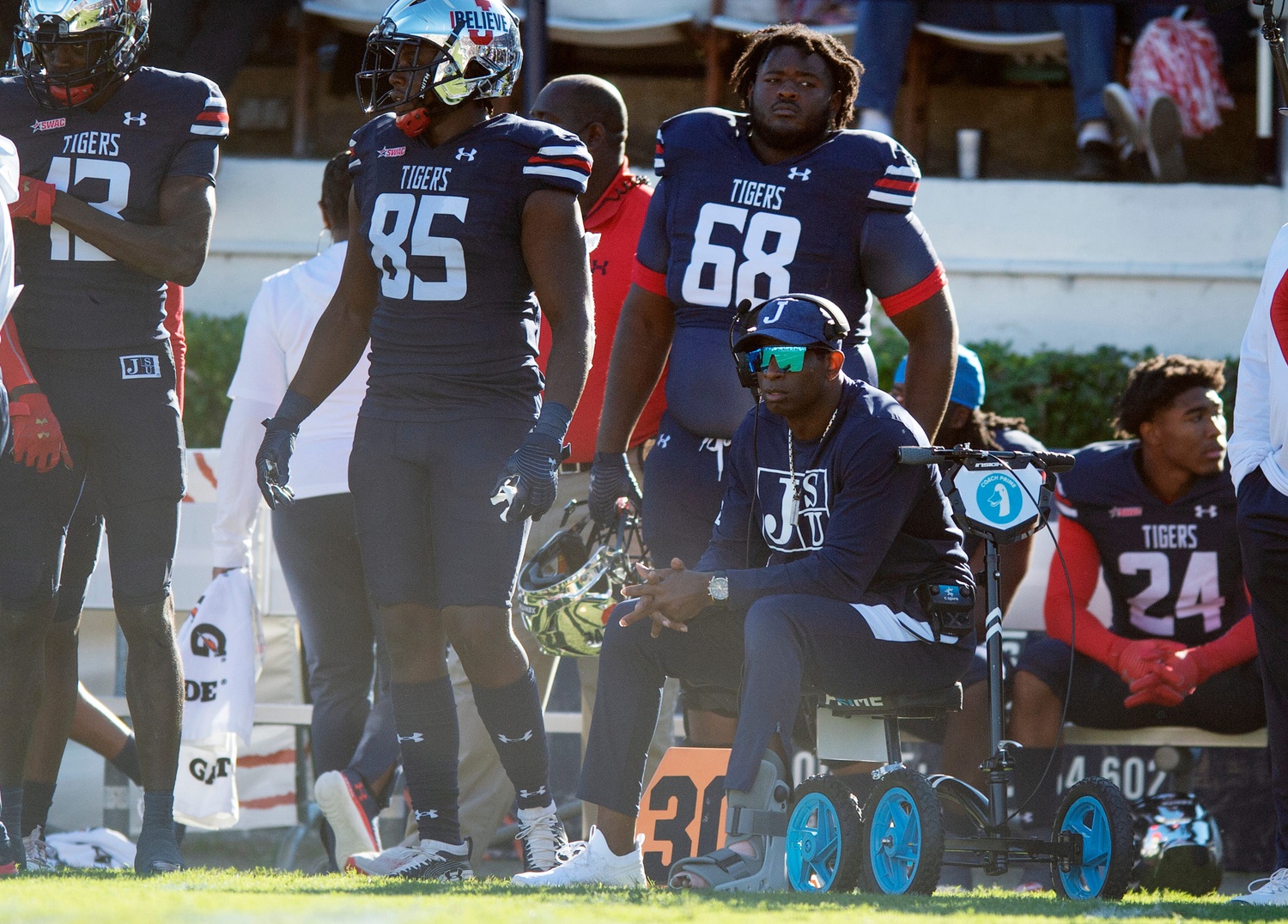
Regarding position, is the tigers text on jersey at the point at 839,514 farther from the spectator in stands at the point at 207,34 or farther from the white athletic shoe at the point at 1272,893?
the spectator in stands at the point at 207,34

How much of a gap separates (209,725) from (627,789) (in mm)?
1825

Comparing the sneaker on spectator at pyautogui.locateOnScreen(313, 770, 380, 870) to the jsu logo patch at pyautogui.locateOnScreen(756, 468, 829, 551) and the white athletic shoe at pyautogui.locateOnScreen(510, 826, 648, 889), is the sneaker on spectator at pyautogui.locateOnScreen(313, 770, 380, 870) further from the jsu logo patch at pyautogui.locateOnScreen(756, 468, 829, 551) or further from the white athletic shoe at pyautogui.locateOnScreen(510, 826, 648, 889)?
the jsu logo patch at pyautogui.locateOnScreen(756, 468, 829, 551)

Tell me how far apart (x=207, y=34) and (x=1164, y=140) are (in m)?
5.61

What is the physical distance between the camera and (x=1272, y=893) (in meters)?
4.07

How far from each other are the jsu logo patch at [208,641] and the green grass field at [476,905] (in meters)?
1.44

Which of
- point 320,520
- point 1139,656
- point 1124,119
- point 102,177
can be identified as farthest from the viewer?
point 1124,119

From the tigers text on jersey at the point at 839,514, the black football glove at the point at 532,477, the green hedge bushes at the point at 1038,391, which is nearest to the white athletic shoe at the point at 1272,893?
the tigers text on jersey at the point at 839,514

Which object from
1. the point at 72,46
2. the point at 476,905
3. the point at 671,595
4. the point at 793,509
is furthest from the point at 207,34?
the point at 476,905

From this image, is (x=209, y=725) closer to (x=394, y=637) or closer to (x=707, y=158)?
(x=394, y=637)

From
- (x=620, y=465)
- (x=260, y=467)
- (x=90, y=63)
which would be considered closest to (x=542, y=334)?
(x=620, y=465)

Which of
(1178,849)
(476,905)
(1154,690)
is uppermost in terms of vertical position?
(1154,690)

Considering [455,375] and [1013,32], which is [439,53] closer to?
[455,375]

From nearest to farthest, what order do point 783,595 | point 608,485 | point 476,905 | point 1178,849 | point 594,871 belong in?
point 476,905 < point 594,871 < point 783,595 < point 608,485 < point 1178,849

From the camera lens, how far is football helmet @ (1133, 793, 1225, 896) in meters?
5.25
